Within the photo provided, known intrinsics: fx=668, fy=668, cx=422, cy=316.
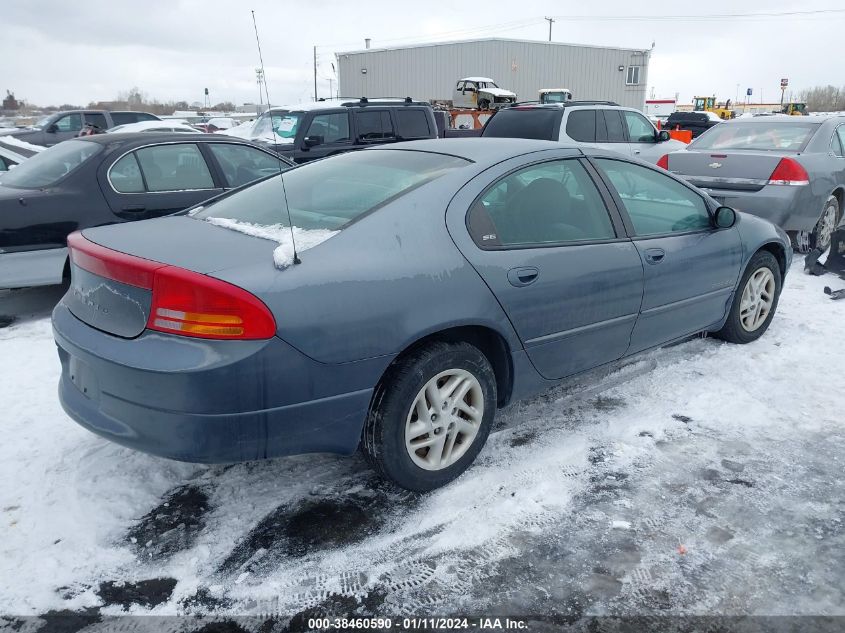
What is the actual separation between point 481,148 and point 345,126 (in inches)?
296

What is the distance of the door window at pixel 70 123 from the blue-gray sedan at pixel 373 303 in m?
17.5

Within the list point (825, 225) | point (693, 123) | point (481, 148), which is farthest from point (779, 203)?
point (693, 123)

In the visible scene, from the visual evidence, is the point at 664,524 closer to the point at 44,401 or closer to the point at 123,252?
the point at 123,252

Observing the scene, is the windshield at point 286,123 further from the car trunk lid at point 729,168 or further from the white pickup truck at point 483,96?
the white pickup truck at point 483,96

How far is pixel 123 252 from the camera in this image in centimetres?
259

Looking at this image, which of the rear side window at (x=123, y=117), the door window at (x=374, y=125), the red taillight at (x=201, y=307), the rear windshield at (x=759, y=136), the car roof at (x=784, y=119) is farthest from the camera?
the rear side window at (x=123, y=117)

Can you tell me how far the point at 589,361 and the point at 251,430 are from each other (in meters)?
1.84

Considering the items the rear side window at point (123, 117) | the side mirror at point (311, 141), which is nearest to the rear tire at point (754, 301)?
the side mirror at point (311, 141)

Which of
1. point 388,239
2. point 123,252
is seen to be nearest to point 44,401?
point 123,252

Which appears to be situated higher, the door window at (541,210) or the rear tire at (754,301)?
the door window at (541,210)

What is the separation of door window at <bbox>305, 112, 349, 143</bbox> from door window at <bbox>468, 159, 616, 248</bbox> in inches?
291

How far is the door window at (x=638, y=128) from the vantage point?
10.6 m

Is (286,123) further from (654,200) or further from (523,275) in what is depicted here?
(523,275)

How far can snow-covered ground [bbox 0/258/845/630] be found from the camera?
2303 mm
